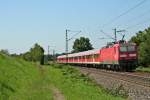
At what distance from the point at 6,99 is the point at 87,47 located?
172 meters

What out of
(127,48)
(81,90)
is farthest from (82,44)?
(81,90)

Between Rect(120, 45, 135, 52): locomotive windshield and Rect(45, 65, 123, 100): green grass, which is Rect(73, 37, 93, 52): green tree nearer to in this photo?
Rect(120, 45, 135, 52): locomotive windshield

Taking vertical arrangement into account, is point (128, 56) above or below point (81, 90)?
above

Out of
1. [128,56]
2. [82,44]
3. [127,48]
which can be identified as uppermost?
[82,44]

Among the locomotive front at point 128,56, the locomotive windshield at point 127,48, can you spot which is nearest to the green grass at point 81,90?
the locomotive front at point 128,56

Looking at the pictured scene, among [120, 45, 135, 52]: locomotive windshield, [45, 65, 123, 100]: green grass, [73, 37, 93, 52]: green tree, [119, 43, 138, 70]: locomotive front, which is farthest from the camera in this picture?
[73, 37, 93, 52]: green tree

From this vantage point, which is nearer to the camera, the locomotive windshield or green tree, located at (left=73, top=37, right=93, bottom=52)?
the locomotive windshield

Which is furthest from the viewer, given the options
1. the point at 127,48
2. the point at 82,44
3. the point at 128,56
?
the point at 82,44

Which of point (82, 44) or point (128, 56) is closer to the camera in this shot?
point (128, 56)

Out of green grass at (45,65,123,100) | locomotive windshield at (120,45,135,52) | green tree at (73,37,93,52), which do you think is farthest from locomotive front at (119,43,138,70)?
green tree at (73,37,93,52)

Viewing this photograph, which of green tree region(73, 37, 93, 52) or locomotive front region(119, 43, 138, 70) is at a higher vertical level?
green tree region(73, 37, 93, 52)

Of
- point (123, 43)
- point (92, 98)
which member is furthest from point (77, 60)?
point (92, 98)

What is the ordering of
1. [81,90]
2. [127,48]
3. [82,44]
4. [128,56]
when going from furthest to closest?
1. [82,44]
2. [127,48]
3. [128,56]
4. [81,90]

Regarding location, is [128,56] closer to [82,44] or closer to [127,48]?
[127,48]
